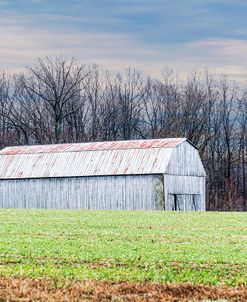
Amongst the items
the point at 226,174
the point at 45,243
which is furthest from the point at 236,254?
the point at 226,174

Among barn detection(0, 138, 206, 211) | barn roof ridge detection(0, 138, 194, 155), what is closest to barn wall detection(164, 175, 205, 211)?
barn detection(0, 138, 206, 211)

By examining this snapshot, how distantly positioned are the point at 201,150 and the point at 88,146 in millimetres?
24576

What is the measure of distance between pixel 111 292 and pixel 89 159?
58.0 meters

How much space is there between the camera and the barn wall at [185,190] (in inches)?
2591

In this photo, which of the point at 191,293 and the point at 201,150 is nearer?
the point at 191,293

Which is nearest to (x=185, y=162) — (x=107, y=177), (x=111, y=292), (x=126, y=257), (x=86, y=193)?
(x=107, y=177)

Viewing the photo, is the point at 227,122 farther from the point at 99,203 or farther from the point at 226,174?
the point at 99,203

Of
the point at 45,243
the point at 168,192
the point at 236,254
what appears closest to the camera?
the point at 236,254

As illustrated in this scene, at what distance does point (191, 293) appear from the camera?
11422 millimetres

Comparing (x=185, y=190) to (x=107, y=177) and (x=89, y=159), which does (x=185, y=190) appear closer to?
(x=107, y=177)

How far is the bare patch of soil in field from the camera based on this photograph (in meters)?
10.9

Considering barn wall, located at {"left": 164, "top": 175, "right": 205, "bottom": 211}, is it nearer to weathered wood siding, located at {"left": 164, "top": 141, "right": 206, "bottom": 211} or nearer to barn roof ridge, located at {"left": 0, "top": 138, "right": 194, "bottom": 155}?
weathered wood siding, located at {"left": 164, "top": 141, "right": 206, "bottom": 211}

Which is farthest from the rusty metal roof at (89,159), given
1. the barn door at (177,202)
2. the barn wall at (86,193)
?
the barn door at (177,202)

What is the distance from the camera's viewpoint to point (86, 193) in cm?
6744
